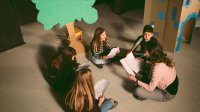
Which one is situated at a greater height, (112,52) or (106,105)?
(112,52)

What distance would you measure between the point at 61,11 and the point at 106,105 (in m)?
1.50

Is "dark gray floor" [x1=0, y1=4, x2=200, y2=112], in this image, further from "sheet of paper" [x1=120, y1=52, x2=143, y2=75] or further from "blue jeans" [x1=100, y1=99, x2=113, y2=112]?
"sheet of paper" [x1=120, y1=52, x2=143, y2=75]

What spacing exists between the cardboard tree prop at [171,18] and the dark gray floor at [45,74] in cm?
31

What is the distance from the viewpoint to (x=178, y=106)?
3.46 metres

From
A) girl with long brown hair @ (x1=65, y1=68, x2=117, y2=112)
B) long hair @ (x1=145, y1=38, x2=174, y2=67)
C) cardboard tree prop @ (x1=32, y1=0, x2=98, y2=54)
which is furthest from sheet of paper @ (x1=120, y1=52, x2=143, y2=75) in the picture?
girl with long brown hair @ (x1=65, y1=68, x2=117, y2=112)

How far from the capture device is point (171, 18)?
409 cm

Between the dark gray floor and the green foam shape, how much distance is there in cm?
84

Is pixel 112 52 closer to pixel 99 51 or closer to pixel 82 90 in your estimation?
pixel 99 51

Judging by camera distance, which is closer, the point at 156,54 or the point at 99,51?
the point at 156,54

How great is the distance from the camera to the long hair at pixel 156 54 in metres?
3.21

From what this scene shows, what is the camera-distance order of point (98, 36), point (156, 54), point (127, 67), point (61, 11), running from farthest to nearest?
point (98, 36) → point (61, 11) → point (127, 67) → point (156, 54)

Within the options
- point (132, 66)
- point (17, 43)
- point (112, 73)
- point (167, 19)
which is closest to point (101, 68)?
point (112, 73)

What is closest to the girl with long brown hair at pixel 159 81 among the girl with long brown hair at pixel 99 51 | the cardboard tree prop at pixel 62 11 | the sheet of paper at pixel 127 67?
the sheet of paper at pixel 127 67

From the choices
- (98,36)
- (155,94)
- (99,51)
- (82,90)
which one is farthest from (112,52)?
(82,90)
